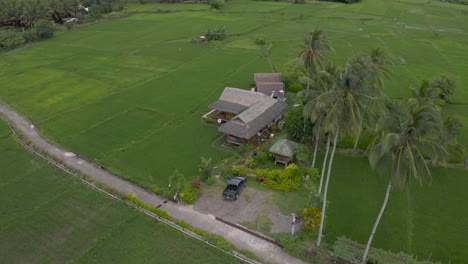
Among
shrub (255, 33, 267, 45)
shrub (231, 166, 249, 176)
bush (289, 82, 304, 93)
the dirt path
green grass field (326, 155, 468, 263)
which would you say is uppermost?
shrub (255, 33, 267, 45)

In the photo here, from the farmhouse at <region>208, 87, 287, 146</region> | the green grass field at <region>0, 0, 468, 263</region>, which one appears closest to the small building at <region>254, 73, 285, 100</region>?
the green grass field at <region>0, 0, 468, 263</region>

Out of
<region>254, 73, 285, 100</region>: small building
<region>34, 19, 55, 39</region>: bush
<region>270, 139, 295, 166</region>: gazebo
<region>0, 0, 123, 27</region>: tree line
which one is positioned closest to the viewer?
<region>270, 139, 295, 166</region>: gazebo

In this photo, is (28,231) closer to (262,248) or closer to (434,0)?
(262,248)

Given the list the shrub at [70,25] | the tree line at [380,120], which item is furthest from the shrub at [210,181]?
the shrub at [70,25]

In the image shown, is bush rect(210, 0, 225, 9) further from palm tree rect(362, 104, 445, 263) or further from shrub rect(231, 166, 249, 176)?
palm tree rect(362, 104, 445, 263)

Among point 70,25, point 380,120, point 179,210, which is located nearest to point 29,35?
point 70,25

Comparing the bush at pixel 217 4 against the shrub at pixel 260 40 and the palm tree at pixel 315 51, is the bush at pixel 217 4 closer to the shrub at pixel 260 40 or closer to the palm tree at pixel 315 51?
the shrub at pixel 260 40
